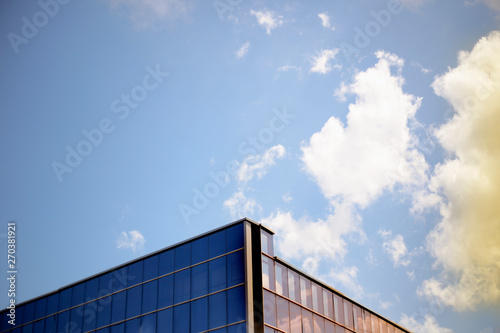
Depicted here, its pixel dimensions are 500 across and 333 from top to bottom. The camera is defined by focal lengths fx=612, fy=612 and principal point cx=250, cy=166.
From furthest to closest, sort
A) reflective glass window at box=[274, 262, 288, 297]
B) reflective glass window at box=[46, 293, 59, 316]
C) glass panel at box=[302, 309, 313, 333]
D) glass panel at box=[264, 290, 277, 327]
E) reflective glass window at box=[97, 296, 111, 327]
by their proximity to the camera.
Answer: reflective glass window at box=[46, 293, 59, 316] → reflective glass window at box=[97, 296, 111, 327] → glass panel at box=[302, 309, 313, 333] → reflective glass window at box=[274, 262, 288, 297] → glass panel at box=[264, 290, 277, 327]

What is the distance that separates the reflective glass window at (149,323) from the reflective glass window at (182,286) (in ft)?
7.89

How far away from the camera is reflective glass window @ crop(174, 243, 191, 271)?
43125 mm

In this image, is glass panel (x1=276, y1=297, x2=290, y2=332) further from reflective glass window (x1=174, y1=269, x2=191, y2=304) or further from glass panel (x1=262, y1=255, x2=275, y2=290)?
reflective glass window (x1=174, y1=269, x2=191, y2=304)

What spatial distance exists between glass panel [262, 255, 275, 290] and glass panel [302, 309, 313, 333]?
13.8 feet

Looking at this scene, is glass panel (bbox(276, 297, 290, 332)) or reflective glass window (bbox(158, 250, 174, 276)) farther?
reflective glass window (bbox(158, 250, 174, 276))

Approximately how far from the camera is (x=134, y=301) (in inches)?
1778

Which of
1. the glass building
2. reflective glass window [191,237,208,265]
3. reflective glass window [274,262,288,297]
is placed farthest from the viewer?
reflective glass window [191,237,208,265]

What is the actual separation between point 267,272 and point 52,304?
2200 centimetres

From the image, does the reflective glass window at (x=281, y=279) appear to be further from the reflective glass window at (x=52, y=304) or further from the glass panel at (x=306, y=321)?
the reflective glass window at (x=52, y=304)

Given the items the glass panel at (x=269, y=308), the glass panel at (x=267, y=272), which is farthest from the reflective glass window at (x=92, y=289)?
the glass panel at (x=269, y=308)

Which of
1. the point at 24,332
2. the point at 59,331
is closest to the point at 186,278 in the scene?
the point at 59,331

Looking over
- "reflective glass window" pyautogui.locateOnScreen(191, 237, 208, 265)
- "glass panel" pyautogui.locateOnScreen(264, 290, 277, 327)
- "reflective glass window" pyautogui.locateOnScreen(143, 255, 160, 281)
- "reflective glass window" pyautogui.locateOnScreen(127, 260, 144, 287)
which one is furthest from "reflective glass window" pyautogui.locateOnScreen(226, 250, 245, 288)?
"reflective glass window" pyautogui.locateOnScreen(127, 260, 144, 287)

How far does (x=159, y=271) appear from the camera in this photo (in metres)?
44.5

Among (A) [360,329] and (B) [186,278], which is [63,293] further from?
(A) [360,329]
